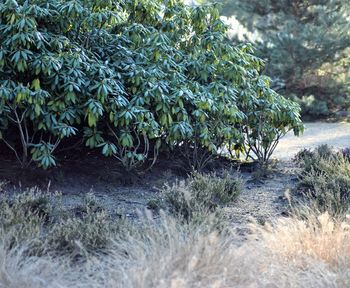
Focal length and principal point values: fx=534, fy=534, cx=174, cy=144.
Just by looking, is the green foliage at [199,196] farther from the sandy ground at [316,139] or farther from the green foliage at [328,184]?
the sandy ground at [316,139]

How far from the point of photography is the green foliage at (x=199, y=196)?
5.61 m

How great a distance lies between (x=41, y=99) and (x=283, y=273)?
3830 mm

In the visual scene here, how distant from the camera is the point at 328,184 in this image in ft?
A: 21.9

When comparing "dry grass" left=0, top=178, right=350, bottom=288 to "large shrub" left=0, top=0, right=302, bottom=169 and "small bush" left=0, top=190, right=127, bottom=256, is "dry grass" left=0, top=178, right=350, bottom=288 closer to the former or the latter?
"small bush" left=0, top=190, right=127, bottom=256

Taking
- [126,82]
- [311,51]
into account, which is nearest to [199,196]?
[126,82]

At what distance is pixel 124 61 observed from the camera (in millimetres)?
7680

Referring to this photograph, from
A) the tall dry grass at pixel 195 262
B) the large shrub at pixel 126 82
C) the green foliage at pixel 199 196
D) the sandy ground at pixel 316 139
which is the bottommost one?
the tall dry grass at pixel 195 262

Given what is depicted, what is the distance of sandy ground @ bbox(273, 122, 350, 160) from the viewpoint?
39.6 ft

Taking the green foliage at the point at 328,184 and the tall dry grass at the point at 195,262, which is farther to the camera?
the green foliage at the point at 328,184

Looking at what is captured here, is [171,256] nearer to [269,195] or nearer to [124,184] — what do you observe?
[269,195]

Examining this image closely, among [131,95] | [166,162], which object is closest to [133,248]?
[131,95]

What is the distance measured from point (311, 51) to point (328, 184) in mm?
12568

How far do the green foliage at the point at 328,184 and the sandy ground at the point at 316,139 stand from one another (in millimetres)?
2773

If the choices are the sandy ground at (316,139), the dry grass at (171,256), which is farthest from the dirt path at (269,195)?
the dry grass at (171,256)
